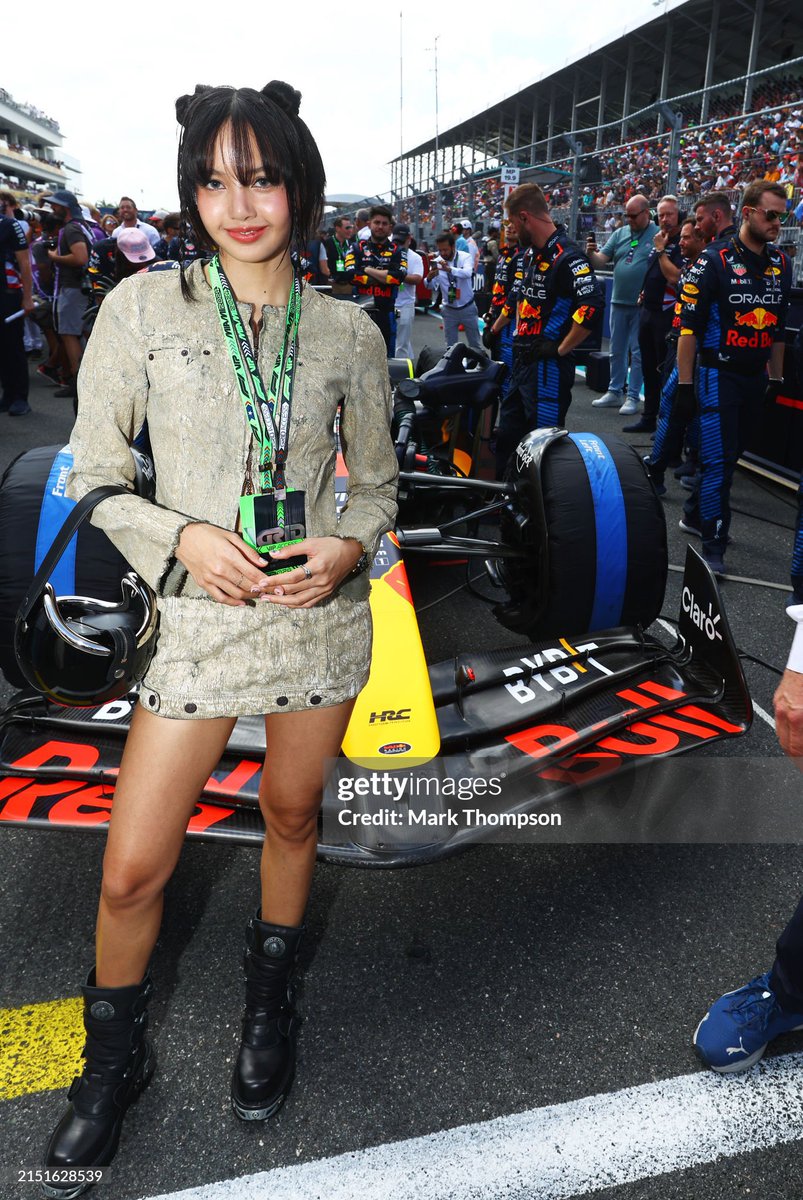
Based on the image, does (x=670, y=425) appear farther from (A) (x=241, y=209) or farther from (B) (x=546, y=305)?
(A) (x=241, y=209)

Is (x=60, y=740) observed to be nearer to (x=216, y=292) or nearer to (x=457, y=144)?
(x=216, y=292)

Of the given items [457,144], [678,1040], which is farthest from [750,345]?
[457,144]

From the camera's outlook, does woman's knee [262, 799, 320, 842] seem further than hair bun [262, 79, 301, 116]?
Yes

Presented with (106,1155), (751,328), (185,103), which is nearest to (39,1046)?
(106,1155)

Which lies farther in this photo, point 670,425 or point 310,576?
point 670,425

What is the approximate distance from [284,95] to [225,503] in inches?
25.1

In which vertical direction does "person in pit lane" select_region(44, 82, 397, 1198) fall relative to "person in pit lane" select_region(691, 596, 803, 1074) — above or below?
above

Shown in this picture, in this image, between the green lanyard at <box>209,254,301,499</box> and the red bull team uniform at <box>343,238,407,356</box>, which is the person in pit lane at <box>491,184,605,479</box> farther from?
the red bull team uniform at <box>343,238,407,356</box>

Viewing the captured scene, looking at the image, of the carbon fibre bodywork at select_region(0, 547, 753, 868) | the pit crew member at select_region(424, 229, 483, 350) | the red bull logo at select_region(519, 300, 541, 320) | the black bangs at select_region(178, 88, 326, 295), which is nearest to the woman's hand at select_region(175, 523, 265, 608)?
the black bangs at select_region(178, 88, 326, 295)

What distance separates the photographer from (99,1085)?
4.91 feet

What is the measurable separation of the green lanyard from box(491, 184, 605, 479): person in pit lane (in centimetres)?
373

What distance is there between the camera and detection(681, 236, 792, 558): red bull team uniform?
173 inches

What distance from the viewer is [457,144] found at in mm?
44094

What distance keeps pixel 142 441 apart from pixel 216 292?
1434 mm
